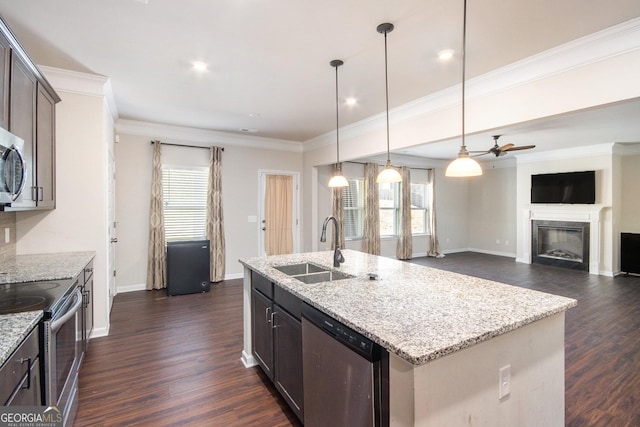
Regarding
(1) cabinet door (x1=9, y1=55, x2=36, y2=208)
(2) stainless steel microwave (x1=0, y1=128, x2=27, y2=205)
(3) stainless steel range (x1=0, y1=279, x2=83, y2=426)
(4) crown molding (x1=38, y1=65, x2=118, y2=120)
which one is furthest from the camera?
(4) crown molding (x1=38, y1=65, x2=118, y2=120)

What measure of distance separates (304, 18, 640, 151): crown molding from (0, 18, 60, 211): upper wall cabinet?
372 cm

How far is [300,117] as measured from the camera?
4.73m

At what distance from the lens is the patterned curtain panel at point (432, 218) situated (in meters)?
8.38

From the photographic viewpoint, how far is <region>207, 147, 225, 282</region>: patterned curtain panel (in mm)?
5555

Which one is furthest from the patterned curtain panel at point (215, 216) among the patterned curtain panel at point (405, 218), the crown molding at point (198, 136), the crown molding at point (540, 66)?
the patterned curtain panel at point (405, 218)

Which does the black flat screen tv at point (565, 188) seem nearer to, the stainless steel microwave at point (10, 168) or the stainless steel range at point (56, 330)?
the stainless steel range at point (56, 330)

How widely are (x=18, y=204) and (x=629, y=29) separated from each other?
4500 mm

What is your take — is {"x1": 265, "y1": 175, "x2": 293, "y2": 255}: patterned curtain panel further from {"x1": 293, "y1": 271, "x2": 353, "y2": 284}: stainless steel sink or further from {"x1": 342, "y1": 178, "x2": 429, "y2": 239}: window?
{"x1": 293, "y1": 271, "x2": 353, "y2": 284}: stainless steel sink

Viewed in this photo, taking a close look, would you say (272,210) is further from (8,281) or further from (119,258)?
(8,281)

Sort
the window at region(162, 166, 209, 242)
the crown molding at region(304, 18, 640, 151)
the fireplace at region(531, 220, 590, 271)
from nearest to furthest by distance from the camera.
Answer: the crown molding at region(304, 18, 640, 151)
the window at region(162, 166, 209, 242)
the fireplace at region(531, 220, 590, 271)

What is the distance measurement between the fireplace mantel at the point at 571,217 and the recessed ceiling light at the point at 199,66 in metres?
7.76

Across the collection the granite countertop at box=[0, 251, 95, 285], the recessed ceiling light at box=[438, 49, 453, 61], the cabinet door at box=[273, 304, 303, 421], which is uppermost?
the recessed ceiling light at box=[438, 49, 453, 61]

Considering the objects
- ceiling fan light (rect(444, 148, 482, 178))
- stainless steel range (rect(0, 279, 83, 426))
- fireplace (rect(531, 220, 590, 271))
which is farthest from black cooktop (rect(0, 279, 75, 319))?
fireplace (rect(531, 220, 590, 271))

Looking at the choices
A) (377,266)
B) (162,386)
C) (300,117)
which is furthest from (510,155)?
(162,386)
